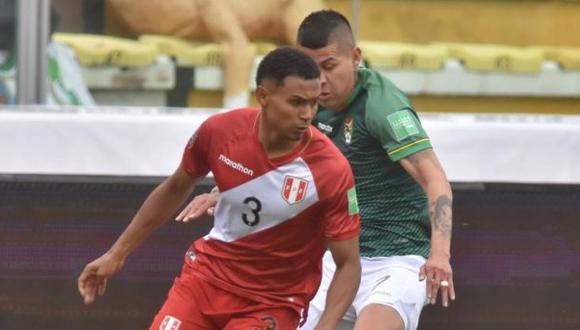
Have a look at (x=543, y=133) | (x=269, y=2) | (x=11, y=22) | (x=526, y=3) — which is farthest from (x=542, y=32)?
(x=11, y=22)

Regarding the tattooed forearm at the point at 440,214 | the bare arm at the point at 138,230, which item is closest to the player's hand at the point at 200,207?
the bare arm at the point at 138,230

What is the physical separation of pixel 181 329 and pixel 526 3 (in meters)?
4.83

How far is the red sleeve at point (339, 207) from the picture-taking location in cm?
442

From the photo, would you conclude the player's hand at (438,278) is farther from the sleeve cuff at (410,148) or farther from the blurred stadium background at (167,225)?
the blurred stadium background at (167,225)

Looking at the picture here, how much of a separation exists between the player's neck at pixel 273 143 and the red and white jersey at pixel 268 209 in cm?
2

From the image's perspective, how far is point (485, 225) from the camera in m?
5.98

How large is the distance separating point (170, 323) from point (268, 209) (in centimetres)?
52

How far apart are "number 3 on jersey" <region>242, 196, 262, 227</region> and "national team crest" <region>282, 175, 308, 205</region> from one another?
0.10m

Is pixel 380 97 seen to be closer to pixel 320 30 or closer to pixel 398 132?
pixel 398 132

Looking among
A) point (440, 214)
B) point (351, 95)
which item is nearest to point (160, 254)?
point (351, 95)

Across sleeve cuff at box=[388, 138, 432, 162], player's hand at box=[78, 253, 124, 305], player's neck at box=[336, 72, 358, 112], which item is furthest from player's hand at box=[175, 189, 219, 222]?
sleeve cuff at box=[388, 138, 432, 162]

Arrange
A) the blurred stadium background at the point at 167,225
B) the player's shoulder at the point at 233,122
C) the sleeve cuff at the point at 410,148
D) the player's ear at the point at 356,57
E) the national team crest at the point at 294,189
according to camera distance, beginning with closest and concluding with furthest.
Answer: the national team crest at the point at 294,189, the player's shoulder at the point at 233,122, the sleeve cuff at the point at 410,148, the player's ear at the point at 356,57, the blurred stadium background at the point at 167,225

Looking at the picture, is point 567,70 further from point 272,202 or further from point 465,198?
point 272,202

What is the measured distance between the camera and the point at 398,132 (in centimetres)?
488
